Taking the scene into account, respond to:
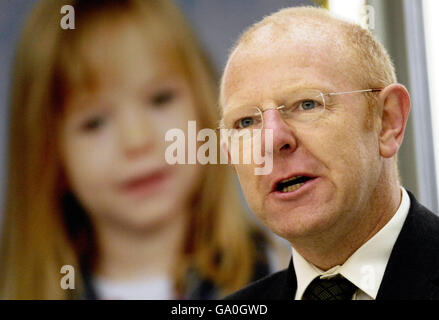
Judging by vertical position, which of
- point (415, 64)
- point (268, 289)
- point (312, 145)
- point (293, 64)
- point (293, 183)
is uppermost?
point (415, 64)

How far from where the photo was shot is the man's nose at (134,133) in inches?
109

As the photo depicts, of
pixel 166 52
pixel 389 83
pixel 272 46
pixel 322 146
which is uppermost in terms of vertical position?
pixel 166 52

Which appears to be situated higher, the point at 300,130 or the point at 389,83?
the point at 389,83

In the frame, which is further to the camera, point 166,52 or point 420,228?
point 166,52

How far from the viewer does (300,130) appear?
170 cm

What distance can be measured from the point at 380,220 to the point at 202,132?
1.15m

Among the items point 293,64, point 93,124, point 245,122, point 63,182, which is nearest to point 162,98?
point 93,124

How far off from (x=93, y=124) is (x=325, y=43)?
54.9 inches

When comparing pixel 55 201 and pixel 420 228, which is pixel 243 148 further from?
pixel 55 201

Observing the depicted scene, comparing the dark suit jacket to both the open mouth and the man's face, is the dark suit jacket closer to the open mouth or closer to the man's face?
the man's face

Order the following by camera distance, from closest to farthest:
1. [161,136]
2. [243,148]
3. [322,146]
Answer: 1. [322,146]
2. [243,148]
3. [161,136]

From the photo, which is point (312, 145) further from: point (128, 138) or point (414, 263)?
point (128, 138)

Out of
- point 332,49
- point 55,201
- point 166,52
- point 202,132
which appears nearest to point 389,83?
point 332,49

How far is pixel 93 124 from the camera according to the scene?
2797 millimetres
